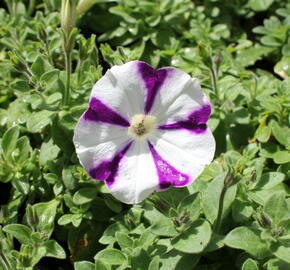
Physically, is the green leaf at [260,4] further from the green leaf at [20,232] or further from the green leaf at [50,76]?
the green leaf at [20,232]

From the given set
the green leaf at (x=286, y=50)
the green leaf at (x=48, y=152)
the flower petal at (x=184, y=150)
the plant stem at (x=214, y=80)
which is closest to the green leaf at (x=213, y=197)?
the flower petal at (x=184, y=150)

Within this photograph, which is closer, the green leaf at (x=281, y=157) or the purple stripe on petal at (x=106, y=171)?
the purple stripe on petal at (x=106, y=171)

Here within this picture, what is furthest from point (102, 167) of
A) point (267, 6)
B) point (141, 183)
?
point (267, 6)

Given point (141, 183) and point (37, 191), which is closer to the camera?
point (141, 183)

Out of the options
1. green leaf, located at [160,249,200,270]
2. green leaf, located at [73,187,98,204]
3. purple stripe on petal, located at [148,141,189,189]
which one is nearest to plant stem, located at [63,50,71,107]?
green leaf, located at [73,187,98,204]

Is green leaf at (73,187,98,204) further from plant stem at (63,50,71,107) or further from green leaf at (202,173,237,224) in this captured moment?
green leaf at (202,173,237,224)

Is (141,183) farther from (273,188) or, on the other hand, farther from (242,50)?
(242,50)
